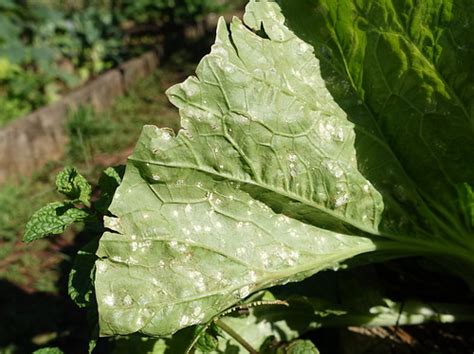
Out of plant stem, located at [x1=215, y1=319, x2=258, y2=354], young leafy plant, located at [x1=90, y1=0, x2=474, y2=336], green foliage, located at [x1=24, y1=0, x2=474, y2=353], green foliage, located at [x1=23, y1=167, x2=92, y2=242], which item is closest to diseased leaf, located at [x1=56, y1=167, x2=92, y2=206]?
green foliage, located at [x1=23, y1=167, x2=92, y2=242]

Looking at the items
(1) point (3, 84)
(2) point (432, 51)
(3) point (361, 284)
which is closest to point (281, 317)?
(3) point (361, 284)

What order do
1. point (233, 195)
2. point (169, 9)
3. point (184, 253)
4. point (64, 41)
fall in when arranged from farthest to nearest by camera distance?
1. point (169, 9)
2. point (64, 41)
3. point (233, 195)
4. point (184, 253)

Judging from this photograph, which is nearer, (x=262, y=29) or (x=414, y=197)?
(x=262, y=29)

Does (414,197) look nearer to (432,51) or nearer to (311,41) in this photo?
(432,51)

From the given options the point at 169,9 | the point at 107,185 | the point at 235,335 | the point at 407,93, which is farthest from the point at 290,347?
the point at 169,9

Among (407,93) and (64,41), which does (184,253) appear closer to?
(407,93)

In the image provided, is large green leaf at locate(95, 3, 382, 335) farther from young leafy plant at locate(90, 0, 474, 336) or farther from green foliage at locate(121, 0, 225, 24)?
green foliage at locate(121, 0, 225, 24)
